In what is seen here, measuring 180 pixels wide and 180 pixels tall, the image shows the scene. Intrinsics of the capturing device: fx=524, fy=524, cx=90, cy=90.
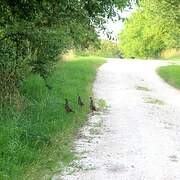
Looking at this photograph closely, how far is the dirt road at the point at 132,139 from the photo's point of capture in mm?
9156

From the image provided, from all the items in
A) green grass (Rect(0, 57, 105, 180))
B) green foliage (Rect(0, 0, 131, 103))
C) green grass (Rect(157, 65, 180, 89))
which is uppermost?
green foliage (Rect(0, 0, 131, 103))

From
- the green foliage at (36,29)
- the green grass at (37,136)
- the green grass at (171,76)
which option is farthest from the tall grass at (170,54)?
the green foliage at (36,29)

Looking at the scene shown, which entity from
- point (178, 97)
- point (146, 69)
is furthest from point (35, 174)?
point (146, 69)

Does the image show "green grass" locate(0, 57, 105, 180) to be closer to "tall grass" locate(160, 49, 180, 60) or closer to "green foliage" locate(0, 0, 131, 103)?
"green foliage" locate(0, 0, 131, 103)

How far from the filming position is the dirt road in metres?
9.16

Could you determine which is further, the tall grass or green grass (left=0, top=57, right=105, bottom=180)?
the tall grass

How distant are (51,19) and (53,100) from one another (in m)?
2.50

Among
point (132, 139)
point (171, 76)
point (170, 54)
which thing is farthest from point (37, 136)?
point (170, 54)

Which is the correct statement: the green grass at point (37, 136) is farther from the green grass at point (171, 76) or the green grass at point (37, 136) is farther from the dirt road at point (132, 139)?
the green grass at point (171, 76)

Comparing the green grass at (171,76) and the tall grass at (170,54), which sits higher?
the green grass at (171,76)

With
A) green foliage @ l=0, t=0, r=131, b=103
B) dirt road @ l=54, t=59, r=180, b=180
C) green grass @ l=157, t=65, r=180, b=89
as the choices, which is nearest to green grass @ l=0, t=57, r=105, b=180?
dirt road @ l=54, t=59, r=180, b=180

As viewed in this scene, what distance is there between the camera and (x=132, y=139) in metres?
12.1

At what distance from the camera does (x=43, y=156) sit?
31.7 feet

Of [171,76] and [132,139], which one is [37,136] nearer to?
[132,139]
